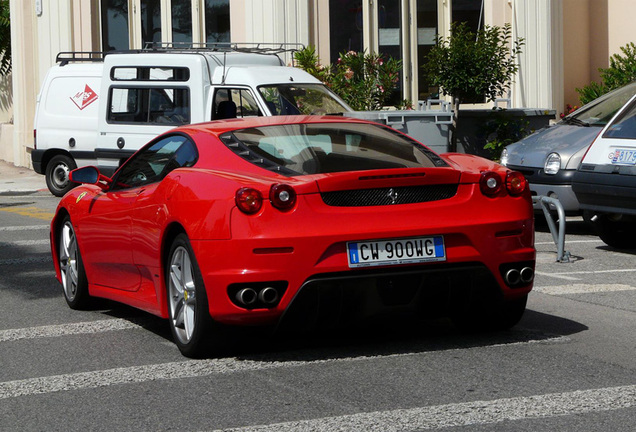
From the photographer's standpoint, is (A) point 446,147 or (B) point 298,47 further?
(B) point 298,47

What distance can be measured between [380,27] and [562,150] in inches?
394

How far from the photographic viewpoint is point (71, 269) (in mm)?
8352

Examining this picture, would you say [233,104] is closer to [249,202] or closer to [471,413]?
[249,202]

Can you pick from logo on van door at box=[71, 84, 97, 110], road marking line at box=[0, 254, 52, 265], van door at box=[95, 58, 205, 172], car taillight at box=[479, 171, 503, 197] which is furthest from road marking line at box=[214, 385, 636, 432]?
logo on van door at box=[71, 84, 97, 110]

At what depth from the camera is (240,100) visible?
50.8ft

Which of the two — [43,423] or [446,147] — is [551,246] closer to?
[446,147]

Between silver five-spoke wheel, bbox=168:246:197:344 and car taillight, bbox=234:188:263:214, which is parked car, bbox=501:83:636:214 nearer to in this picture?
silver five-spoke wheel, bbox=168:246:197:344

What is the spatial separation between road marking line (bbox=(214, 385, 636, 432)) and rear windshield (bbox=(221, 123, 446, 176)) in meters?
1.68

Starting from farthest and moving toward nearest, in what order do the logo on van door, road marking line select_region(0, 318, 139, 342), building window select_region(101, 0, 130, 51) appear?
1. building window select_region(101, 0, 130, 51)
2. the logo on van door
3. road marking line select_region(0, 318, 139, 342)

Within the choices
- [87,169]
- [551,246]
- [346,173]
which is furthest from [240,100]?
[346,173]

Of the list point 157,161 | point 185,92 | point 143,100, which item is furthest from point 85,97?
point 157,161

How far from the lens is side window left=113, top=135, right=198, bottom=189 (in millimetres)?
6929

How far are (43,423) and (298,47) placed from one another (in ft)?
54.0

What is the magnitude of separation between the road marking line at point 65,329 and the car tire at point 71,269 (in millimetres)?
450
